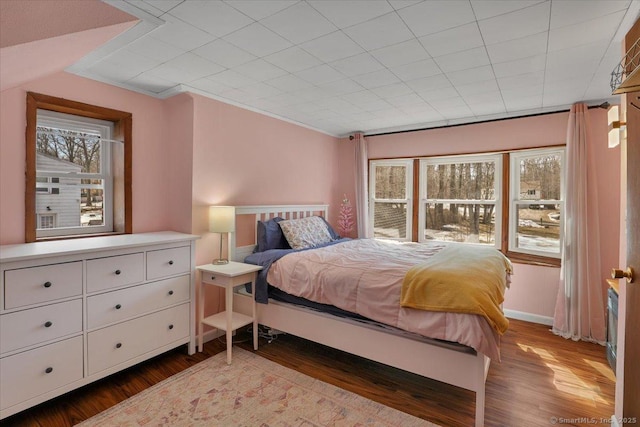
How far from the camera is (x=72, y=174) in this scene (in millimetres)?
2727

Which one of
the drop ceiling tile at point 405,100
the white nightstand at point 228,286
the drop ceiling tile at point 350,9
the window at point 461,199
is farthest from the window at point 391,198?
the drop ceiling tile at point 350,9

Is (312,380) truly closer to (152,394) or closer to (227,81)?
(152,394)

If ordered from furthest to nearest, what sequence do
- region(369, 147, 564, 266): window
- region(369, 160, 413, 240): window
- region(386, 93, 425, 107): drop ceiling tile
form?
region(369, 160, 413, 240): window → region(369, 147, 564, 266): window → region(386, 93, 425, 107): drop ceiling tile

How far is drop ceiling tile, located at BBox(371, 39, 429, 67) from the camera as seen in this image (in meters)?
2.14

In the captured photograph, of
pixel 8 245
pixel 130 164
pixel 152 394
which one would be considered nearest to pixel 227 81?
pixel 130 164

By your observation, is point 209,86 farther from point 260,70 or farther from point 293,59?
point 293,59

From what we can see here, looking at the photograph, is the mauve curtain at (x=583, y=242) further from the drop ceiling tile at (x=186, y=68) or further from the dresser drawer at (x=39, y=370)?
the dresser drawer at (x=39, y=370)

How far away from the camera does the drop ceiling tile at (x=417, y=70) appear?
8.02 feet

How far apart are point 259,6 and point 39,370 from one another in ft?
8.13

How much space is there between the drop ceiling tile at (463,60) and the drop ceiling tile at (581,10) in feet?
1.50

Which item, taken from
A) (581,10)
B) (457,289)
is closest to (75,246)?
(457,289)

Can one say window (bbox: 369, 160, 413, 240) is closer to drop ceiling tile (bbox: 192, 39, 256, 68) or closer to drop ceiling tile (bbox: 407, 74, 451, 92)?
drop ceiling tile (bbox: 407, 74, 451, 92)

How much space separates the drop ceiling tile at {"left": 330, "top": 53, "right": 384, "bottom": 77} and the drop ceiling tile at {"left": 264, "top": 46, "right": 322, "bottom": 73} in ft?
0.57

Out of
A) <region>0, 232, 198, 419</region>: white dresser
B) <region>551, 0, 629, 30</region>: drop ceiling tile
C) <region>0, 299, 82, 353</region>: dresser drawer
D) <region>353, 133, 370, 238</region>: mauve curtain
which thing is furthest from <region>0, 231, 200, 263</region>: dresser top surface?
<region>551, 0, 629, 30</region>: drop ceiling tile
